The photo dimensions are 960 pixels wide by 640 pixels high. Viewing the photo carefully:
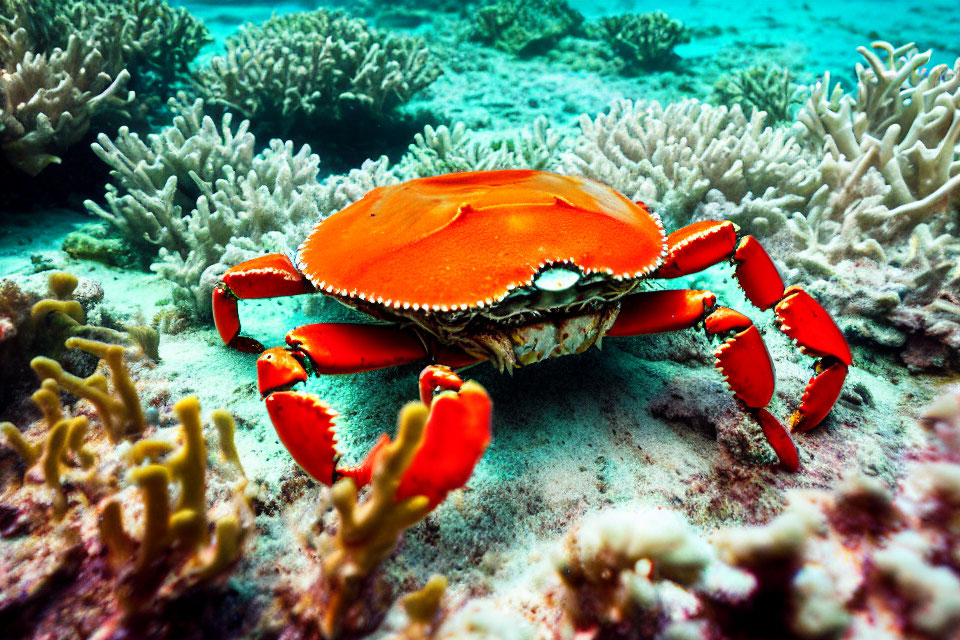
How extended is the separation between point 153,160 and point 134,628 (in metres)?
3.60

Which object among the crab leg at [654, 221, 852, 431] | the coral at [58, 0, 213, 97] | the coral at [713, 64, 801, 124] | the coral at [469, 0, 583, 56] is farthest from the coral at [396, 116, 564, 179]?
the coral at [469, 0, 583, 56]

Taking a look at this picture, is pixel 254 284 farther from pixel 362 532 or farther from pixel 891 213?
pixel 891 213

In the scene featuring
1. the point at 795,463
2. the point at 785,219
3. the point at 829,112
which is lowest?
the point at 795,463

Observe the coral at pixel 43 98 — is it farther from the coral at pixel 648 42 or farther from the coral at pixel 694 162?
the coral at pixel 648 42

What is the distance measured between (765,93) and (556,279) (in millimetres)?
7329

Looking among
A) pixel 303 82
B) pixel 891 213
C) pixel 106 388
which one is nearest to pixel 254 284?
pixel 106 388

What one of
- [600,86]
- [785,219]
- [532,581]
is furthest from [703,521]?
[600,86]

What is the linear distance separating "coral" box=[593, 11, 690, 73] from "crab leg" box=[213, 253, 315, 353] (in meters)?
9.46

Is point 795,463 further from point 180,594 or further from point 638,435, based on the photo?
point 180,594

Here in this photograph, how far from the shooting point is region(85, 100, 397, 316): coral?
2.88 m

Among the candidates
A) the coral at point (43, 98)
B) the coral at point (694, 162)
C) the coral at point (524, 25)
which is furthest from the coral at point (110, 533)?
the coral at point (524, 25)

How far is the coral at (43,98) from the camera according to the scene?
3.54 metres

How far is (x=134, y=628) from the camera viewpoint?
1118 mm

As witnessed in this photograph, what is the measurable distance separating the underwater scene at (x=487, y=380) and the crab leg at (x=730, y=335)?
14 mm
